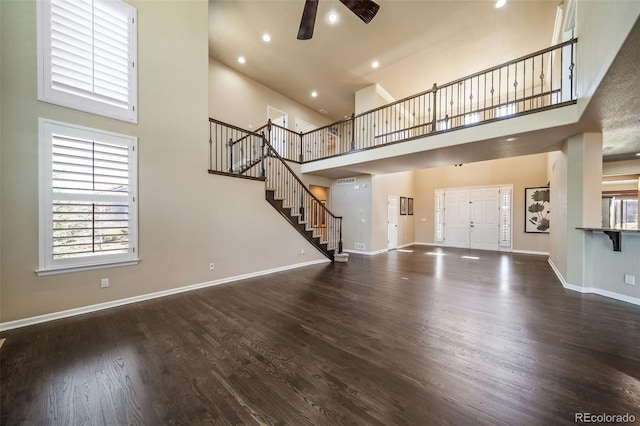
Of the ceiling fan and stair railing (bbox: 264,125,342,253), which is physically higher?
the ceiling fan

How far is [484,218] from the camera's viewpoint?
8.88 m

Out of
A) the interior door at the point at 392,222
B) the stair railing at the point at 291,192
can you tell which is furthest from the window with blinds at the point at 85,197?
the interior door at the point at 392,222

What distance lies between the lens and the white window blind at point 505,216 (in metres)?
8.38

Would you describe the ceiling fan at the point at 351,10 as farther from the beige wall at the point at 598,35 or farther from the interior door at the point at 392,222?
the interior door at the point at 392,222

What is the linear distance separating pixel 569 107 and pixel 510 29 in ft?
10.8

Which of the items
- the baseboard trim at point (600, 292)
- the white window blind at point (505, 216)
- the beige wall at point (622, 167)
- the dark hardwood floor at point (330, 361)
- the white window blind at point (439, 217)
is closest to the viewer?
the dark hardwood floor at point (330, 361)

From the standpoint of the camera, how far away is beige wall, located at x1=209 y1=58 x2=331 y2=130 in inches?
256

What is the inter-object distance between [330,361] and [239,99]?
7.36 m

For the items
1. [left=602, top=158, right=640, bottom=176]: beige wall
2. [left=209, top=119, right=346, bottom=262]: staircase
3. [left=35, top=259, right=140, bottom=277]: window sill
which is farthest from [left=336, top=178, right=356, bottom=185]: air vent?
[left=602, top=158, right=640, bottom=176]: beige wall

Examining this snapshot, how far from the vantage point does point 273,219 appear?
211 inches

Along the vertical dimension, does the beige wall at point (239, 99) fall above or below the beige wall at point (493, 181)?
above

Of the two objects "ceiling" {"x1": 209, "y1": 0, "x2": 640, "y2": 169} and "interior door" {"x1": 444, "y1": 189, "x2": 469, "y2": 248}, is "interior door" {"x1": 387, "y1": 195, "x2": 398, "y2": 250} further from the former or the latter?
"ceiling" {"x1": 209, "y1": 0, "x2": 640, "y2": 169}

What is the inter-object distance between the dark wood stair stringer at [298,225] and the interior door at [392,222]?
2.96m

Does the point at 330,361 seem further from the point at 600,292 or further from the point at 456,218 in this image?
the point at 456,218
